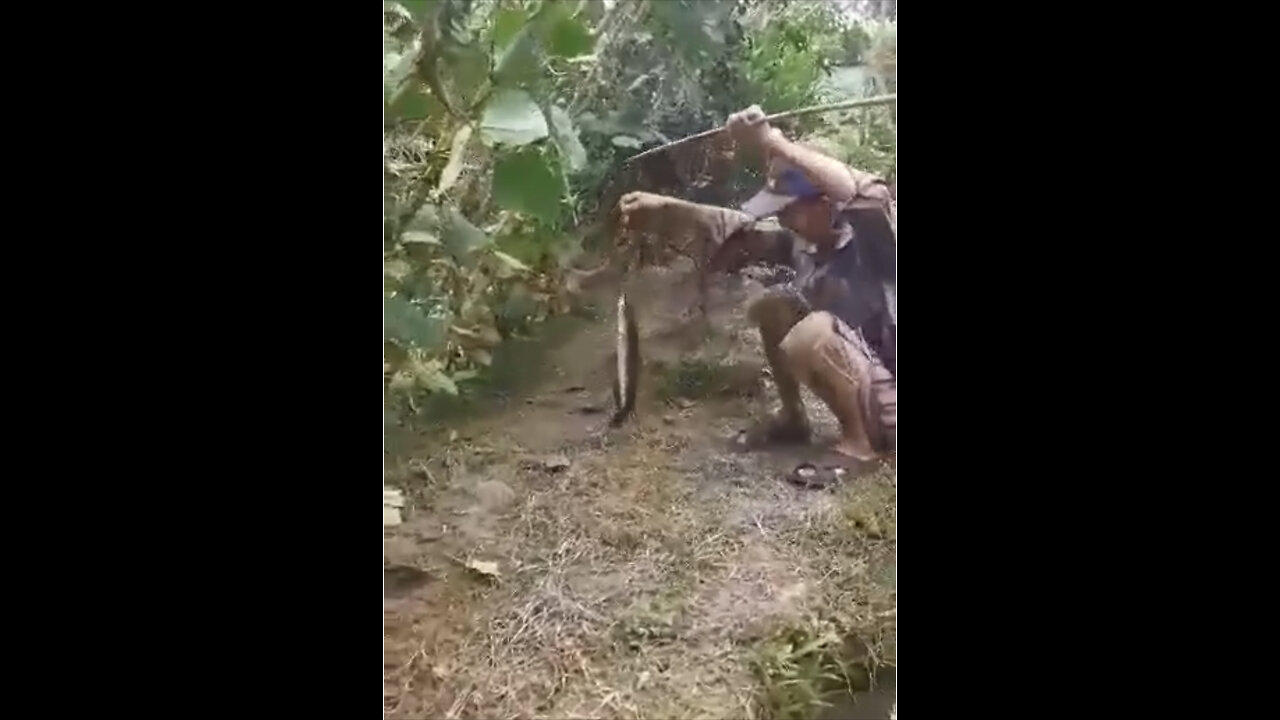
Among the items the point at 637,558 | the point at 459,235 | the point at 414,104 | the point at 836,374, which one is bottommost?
the point at 637,558

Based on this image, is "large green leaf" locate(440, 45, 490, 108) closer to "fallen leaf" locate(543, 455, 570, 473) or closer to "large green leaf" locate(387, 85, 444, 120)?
"large green leaf" locate(387, 85, 444, 120)

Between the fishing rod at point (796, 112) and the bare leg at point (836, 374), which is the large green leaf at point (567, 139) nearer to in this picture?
the fishing rod at point (796, 112)

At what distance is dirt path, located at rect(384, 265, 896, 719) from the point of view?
1.08 m

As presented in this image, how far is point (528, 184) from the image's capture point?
1.09 metres

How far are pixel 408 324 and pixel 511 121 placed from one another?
0.21 meters

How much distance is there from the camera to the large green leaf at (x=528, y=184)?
1.09m

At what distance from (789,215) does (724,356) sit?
0.15 metres

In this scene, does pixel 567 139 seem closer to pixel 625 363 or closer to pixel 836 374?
pixel 625 363

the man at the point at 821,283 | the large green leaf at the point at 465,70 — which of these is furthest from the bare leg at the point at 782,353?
the large green leaf at the point at 465,70

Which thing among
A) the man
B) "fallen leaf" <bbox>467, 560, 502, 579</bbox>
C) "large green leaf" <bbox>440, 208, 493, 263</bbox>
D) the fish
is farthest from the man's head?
"fallen leaf" <bbox>467, 560, 502, 579</bbox>

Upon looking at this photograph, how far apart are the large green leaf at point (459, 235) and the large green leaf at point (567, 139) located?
4.2 inches

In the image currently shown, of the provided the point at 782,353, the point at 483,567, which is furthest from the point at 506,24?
the point at 483,567

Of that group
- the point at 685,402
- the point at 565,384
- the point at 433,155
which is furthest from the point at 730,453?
the point at 433,155
